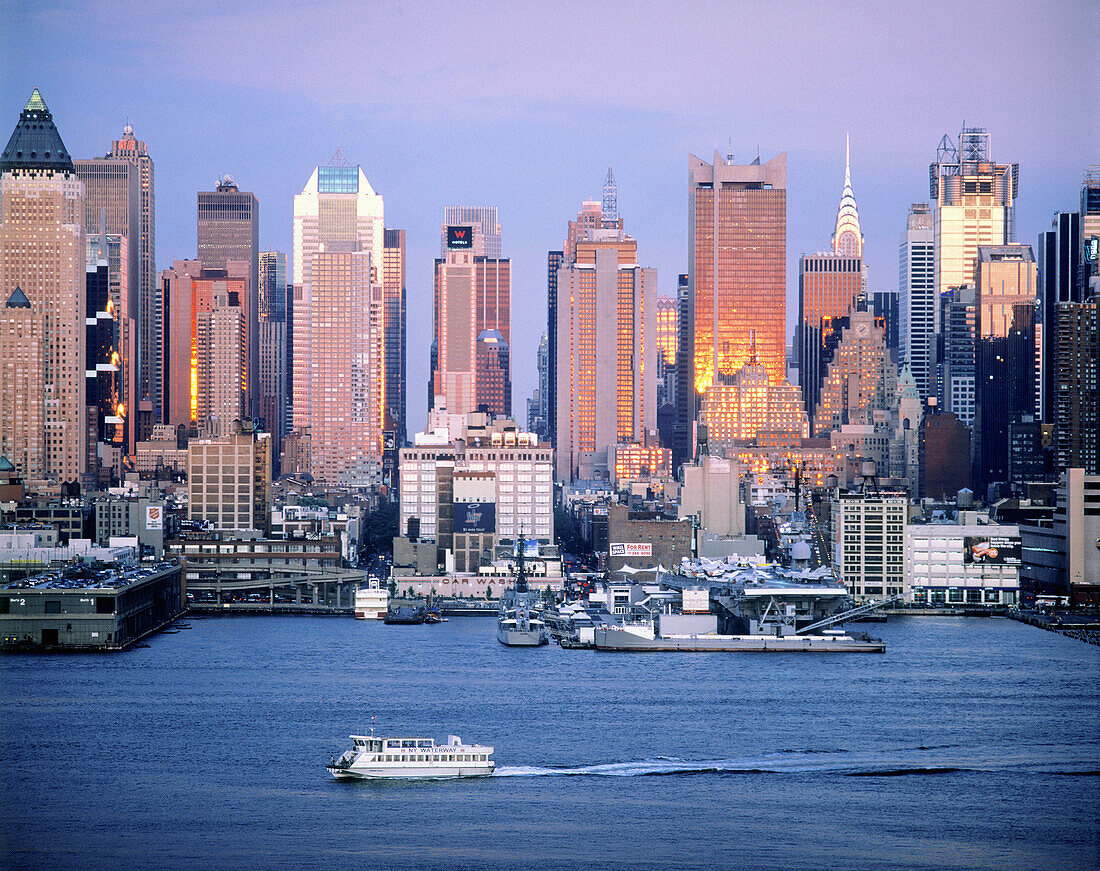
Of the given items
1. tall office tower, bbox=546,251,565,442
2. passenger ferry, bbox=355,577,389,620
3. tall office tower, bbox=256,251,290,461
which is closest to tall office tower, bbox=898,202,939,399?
tall office tower, bbox=546,251,565,442

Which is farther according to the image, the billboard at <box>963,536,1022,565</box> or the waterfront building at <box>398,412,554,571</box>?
the waterfront building at <box>398,412,554,571</box>

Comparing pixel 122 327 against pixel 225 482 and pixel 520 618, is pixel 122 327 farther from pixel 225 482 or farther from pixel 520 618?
pixel 520 618

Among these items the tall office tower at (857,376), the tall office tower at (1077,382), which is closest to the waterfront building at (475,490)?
the tall office tower at (1077,382)

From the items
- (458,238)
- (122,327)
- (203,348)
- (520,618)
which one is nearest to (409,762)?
(520,618)

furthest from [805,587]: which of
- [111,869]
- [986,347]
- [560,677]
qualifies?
[986,347]

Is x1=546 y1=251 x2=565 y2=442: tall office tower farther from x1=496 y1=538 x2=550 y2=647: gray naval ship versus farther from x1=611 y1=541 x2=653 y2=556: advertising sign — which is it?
x1=496 y1=538 x2=550 y2=647: gray naval ship

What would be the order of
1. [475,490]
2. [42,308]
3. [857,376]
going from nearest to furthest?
[475,490], [42,308], [857,376]

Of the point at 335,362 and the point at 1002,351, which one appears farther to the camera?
the point at 335,362

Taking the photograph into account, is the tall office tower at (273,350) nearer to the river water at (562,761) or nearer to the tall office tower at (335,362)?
the tall office tower at (335,362)
